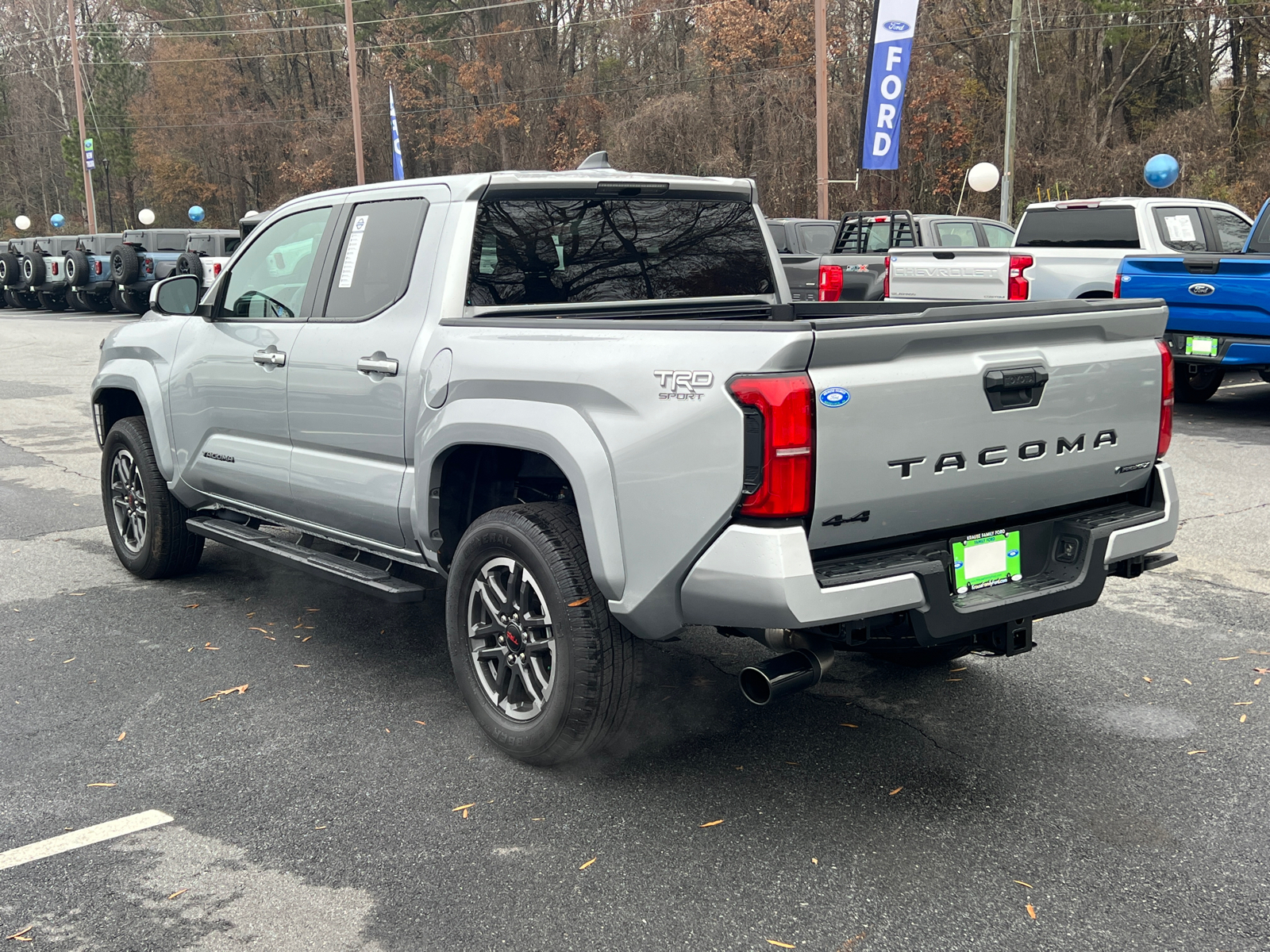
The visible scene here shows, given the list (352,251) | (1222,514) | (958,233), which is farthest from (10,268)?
(1222,514)

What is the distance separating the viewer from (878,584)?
328 cm

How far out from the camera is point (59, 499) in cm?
866

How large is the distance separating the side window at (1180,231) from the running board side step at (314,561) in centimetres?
1018

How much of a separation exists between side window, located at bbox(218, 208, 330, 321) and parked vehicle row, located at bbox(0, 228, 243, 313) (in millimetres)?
17910

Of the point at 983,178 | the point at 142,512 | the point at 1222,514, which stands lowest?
the point at 1222,514

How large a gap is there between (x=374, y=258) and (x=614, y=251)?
0.96 metres

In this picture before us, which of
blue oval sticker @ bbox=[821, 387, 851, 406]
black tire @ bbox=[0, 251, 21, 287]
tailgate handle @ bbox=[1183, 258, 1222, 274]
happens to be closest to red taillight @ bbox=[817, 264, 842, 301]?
tailgate handle @ bbox=[1183, 258, 1222, 274]

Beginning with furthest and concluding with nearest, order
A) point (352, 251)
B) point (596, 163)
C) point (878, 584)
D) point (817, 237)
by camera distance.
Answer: point (817, 237) → point (596, 163) → point (352, 251) → point (878, 584)

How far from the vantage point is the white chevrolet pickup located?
12.2 m

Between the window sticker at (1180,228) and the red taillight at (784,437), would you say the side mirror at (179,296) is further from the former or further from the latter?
the window sticker at (1180,228)

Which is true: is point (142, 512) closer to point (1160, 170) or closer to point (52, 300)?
point (1160, 170)

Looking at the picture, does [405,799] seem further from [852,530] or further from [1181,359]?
[1181,359]

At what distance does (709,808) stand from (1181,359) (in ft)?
29.3

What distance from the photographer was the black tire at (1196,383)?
469 inches
